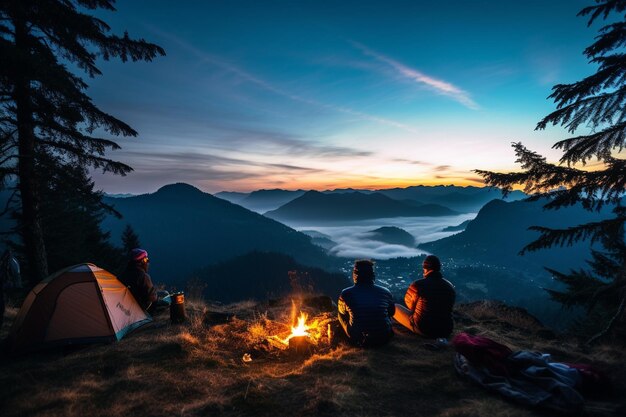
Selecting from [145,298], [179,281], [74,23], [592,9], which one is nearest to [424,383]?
[145,298]

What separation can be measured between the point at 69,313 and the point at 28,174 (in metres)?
5.11

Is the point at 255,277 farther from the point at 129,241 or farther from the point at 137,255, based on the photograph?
the point at 137,255

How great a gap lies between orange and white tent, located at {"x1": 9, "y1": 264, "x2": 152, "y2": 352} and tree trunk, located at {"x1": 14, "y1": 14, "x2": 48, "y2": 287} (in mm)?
3515

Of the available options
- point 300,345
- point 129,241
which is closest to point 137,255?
point 300,345

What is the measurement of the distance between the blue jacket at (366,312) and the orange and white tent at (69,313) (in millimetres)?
5784

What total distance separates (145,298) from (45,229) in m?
23.6

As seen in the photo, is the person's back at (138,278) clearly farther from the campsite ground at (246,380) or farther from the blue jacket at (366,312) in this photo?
the blue jacket at (366,312)

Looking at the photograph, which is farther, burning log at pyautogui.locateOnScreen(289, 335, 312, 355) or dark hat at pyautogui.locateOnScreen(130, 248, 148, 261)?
dark hat at pyautogui.locateOnScreen(130, 248, 148, 261)

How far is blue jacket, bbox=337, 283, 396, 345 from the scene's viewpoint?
6719 mm

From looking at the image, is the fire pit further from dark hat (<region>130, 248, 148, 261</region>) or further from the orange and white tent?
dark hat (<region>130, 248, 148, 261</region>)

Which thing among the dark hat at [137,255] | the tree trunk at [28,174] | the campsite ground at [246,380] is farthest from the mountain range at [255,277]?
the campsite ground at [246,380]

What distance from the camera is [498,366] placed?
491 centimetres

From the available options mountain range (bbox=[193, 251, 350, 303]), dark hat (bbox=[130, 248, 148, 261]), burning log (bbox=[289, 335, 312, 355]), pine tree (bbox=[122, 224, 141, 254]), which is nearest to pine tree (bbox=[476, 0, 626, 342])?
burning log (bbox=[289, 335, 312, 355])

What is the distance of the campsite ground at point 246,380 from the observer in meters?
4.47
